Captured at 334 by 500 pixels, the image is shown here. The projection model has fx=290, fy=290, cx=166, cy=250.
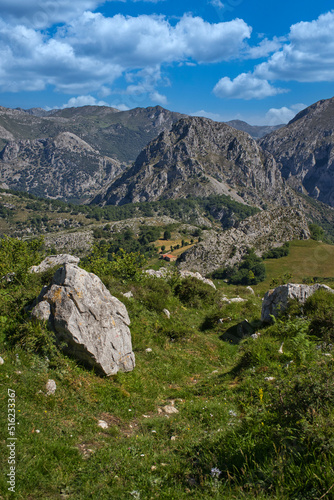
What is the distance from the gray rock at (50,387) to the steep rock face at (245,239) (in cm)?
11546

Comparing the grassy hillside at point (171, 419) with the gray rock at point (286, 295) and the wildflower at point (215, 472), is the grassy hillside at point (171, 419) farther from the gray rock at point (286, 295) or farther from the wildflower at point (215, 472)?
the gray rock at point (286, 295)

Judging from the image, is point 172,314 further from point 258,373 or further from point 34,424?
point 34,424

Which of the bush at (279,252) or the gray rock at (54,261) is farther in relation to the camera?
the bush at (279,252)

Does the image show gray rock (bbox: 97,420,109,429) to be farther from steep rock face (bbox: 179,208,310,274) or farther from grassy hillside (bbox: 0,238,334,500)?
steep rock face (bbox: 179,208,310,274)

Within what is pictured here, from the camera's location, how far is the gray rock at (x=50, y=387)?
28.3 ft

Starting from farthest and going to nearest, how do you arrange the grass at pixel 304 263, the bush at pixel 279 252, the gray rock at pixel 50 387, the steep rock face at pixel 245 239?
the bush at pixel 279 252 < the steep rock face at pixel 245 239 < the grass at pixel 304 263 < the gray rock at pixel 50 387

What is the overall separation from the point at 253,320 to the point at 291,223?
148m

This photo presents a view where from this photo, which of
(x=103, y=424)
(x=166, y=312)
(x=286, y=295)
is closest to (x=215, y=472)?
(x=103, y=424)

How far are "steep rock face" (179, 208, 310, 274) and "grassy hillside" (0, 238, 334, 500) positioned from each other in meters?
113

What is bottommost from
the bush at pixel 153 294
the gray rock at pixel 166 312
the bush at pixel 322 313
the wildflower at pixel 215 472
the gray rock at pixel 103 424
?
the gray rock at pixel 166 312

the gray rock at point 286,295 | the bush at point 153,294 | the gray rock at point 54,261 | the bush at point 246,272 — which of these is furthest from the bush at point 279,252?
the gray rock at point 54,261

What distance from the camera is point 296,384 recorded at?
5.66m

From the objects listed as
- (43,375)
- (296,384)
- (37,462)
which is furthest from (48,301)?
(296,384)

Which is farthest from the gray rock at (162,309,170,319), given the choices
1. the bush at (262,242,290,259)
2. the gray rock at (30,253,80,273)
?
the bush at (262,242,290,259)
